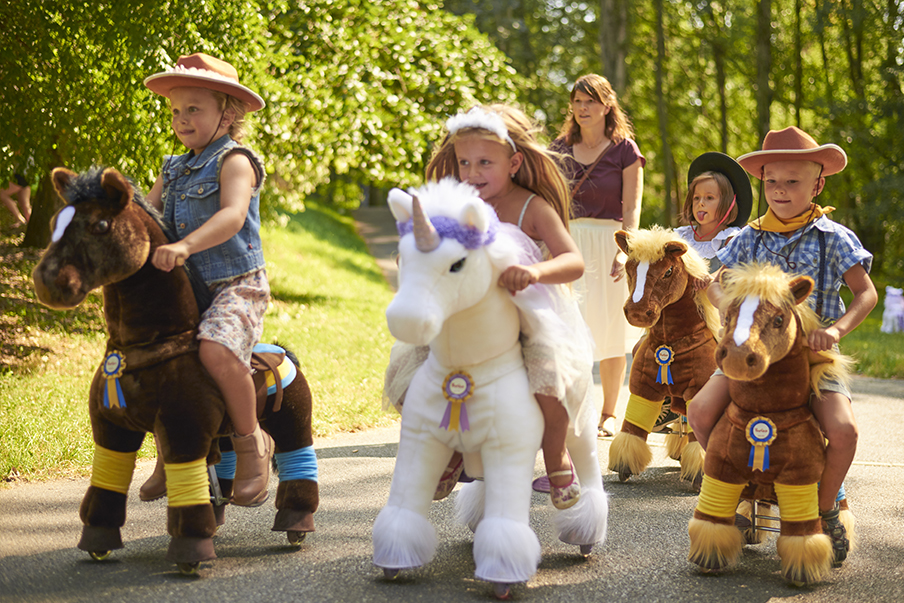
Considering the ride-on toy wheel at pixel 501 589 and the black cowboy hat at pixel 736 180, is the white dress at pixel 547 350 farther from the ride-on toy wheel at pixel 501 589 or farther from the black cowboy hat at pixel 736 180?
the black cowboy hat at pixel 736 180

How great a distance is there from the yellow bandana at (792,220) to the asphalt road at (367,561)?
1493mm

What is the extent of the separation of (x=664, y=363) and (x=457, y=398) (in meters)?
1.92

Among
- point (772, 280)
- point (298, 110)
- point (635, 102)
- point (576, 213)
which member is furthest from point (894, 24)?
point (772, 280)

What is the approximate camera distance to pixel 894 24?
1909cm

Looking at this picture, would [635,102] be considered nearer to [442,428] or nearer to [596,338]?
[596,338]

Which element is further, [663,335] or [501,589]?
[663,335]

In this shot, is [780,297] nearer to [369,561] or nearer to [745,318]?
[745,318]

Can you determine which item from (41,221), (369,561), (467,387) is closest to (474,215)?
(467,387)

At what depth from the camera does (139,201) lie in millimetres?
3340

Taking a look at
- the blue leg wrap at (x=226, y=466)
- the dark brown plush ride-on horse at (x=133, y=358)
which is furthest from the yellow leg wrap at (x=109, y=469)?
the blue leg wrap at (x=226, y=466)

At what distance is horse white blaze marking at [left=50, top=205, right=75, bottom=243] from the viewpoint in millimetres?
3099

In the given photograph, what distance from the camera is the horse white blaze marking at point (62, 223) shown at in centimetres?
310

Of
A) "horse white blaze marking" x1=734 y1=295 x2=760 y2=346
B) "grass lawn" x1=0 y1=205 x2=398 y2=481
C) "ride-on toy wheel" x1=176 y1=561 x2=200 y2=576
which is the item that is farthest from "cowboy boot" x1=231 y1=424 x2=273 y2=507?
"horse white blaze marking" x1=734 y1=295 x2=760 y2=346

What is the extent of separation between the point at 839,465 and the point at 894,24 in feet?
63.7
